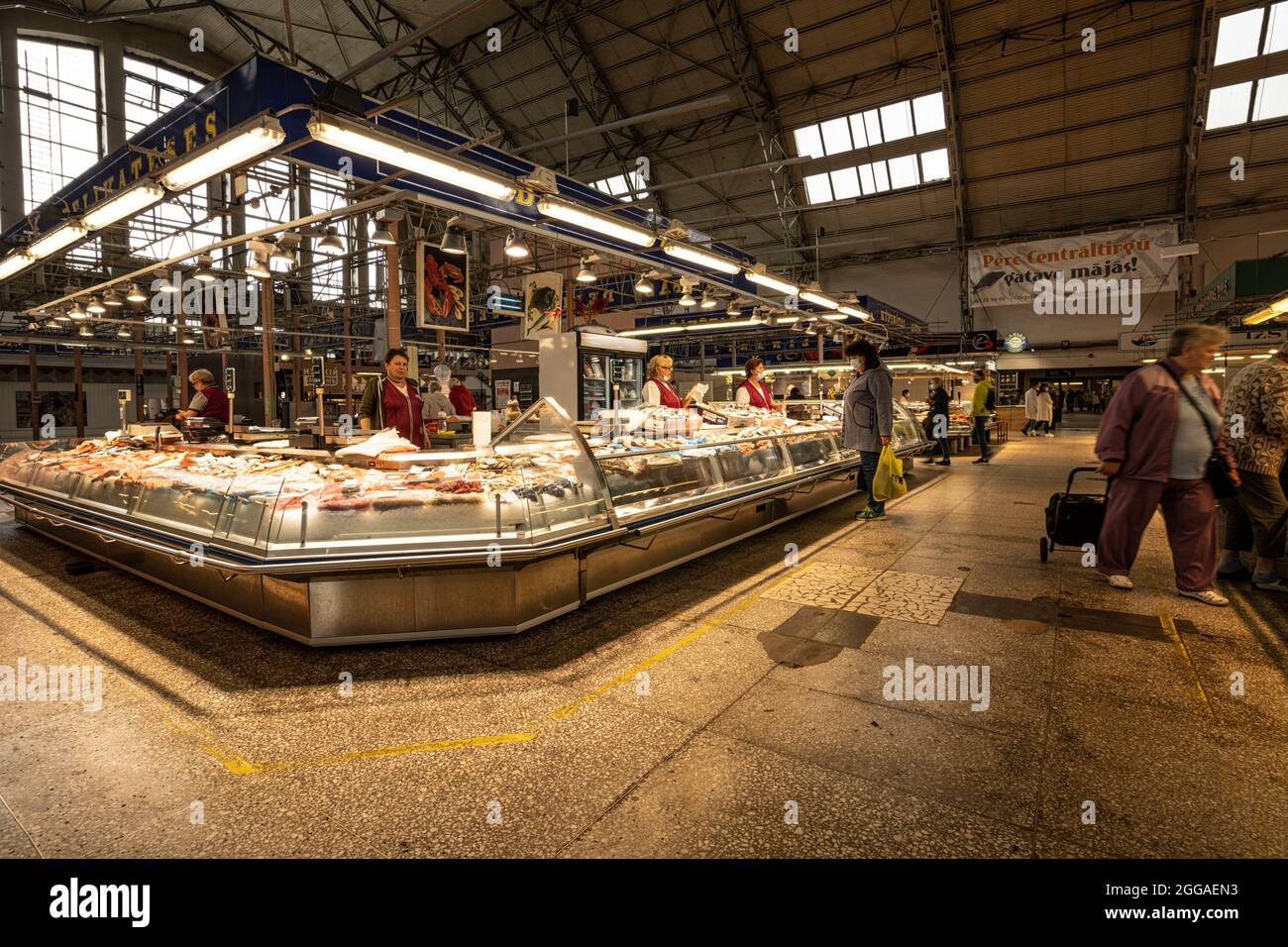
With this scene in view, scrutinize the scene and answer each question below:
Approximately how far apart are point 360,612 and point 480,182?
10.3 feet

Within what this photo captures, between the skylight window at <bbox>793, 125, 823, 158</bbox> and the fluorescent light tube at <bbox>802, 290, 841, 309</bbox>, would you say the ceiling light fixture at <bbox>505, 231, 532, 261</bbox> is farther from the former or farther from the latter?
the skylight window at <bbox>793, 125, 823, 158</bbox>

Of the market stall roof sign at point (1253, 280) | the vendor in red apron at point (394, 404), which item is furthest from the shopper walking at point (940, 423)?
the vendor in red apron at point (394, 404)

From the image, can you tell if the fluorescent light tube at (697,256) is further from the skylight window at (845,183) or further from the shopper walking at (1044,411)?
the shopper walking at (1044,411)

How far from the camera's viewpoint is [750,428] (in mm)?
6914

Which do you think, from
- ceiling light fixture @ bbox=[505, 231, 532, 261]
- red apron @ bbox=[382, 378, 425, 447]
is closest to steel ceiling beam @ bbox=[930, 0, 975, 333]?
ceiling light fixture @ bbox=[505, 231, 532, 261]

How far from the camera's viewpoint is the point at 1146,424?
406cm

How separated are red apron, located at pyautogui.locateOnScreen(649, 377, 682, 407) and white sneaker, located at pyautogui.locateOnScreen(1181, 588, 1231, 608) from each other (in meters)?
5.13

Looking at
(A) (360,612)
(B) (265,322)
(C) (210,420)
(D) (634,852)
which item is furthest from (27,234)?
(D) (634,852)

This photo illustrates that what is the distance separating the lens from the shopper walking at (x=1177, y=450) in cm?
399

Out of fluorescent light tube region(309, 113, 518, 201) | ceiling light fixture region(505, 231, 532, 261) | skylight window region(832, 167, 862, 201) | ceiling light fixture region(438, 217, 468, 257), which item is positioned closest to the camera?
fluorescent light tube region(309, 113, 518, 201)

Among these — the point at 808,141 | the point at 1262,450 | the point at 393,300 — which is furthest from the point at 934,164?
the point at 1262,450

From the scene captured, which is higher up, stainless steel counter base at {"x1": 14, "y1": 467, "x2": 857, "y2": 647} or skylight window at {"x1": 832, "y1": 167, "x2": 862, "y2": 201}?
skylight window at {"x1": 832, "y1": 167, "x2": 862, "y2": 201}

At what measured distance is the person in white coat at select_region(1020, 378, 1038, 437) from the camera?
843 inches
